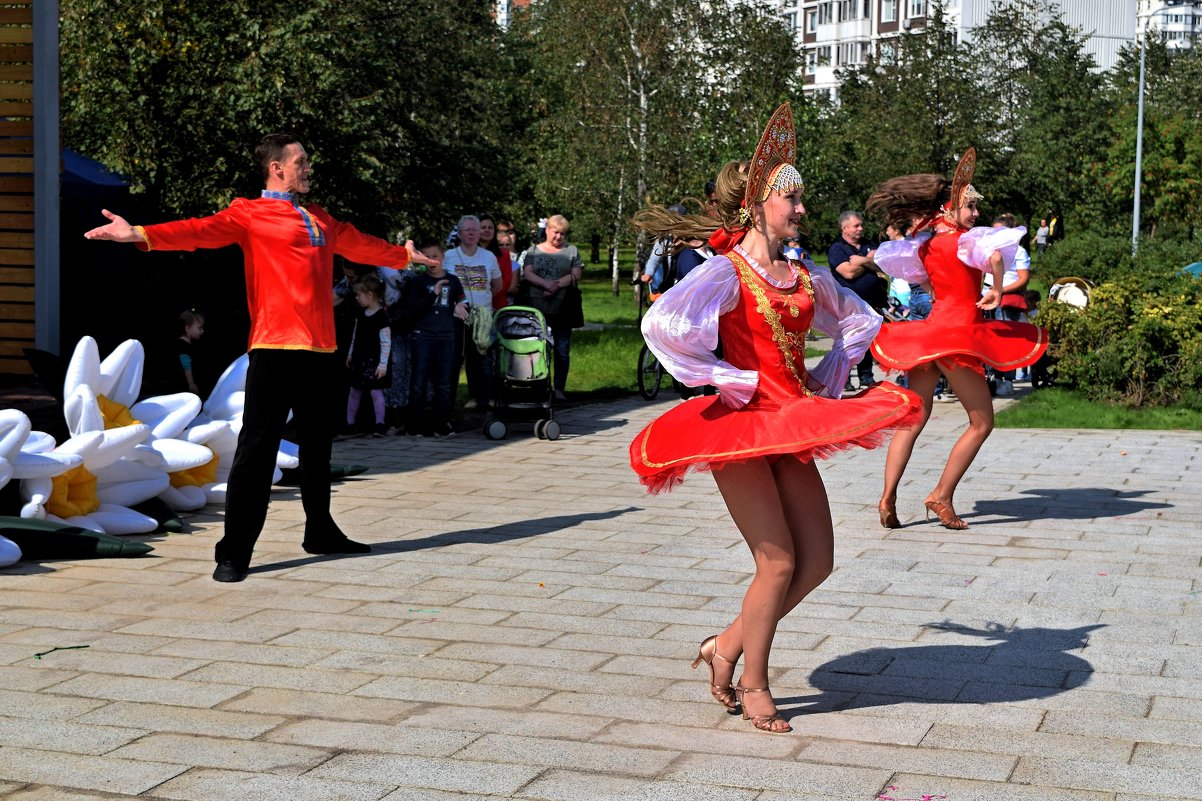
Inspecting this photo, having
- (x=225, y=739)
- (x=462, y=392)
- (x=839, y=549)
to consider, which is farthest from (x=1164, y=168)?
(x=225, y=739)

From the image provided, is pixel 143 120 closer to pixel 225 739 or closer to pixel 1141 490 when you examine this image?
pixel 1141 490

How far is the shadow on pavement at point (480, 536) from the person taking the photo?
852 cm

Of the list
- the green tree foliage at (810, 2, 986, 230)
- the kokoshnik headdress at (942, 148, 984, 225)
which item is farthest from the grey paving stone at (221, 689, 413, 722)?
the green tree foliage at (810, 2, 986, 230)

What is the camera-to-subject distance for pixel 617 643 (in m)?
6.71

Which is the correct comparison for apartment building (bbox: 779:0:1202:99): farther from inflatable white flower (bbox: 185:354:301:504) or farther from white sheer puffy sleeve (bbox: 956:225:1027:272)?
inflatable white flower (bbox: 185:354:301:504)

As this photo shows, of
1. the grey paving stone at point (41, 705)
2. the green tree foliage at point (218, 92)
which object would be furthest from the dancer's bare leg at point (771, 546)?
the green tree foliage at point (218, 92)

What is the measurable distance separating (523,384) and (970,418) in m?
5.13

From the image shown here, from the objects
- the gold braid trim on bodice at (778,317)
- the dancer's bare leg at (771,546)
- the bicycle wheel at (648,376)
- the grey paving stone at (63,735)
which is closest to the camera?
the grey paving stone at (63,735)

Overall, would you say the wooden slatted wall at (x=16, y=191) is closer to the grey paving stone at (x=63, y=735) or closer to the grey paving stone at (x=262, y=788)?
the grey paving stone at (x=63, y=735)

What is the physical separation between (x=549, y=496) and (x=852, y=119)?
159 feet

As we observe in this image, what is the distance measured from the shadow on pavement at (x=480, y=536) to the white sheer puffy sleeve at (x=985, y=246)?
8.81 ft

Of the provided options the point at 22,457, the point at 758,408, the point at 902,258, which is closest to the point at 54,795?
the point at 758,408

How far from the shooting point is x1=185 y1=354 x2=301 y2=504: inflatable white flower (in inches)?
388

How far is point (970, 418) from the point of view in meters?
9.70
